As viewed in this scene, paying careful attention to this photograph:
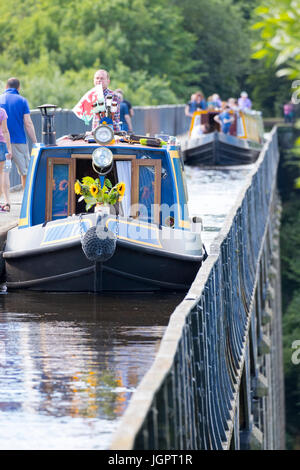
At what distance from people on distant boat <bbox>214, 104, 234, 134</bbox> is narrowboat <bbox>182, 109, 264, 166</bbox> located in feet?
0.57

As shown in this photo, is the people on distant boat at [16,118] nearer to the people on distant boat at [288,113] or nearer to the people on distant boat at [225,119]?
the people on distant boat at [225,119]

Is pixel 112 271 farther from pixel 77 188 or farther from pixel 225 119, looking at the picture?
pixel 225 119

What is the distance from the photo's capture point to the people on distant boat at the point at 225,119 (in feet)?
134

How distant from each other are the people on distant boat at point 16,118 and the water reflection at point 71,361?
403 cm

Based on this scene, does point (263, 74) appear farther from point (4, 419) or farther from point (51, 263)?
point (4, 419)

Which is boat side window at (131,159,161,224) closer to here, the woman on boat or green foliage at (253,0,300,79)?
the woman on boat

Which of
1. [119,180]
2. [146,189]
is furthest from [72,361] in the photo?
[146,189]

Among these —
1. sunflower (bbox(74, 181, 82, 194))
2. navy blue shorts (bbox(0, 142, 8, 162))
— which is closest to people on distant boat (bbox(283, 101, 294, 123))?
navy blue shorts (bbox(0, 142, 8, 162))

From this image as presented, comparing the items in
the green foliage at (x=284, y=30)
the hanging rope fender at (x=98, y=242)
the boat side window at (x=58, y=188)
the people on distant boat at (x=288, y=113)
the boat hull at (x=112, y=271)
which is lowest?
the people on distant boat at (x=288, y=113)

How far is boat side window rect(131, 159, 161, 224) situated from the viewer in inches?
605

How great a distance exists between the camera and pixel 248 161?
39438 millimetres

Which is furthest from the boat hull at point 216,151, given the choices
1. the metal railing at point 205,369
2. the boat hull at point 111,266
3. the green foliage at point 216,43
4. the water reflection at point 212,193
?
the green foliage at point 216,43

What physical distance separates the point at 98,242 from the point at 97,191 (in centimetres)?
73

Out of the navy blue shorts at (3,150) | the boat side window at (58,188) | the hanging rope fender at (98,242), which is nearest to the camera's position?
the hanging rope fender at (98,242)
